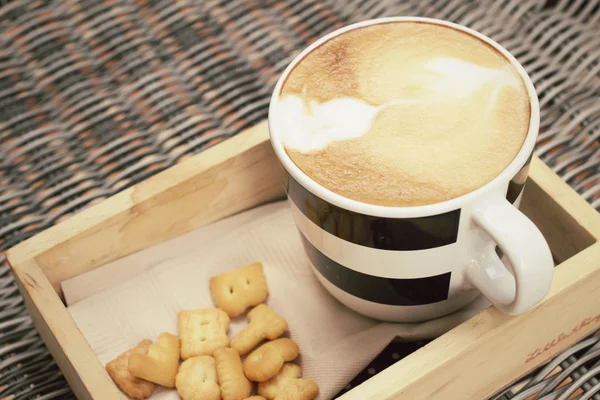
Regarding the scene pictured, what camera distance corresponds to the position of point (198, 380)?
604mm

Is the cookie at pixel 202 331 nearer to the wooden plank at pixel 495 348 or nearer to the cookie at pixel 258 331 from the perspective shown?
the cookie at pixel 258 331

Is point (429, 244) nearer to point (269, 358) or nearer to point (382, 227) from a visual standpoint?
point (382, 227)

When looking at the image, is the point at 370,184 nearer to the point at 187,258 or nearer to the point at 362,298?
the point at 362,298

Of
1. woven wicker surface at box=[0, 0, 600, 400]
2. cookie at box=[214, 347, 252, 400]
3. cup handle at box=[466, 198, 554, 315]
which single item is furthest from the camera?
woven wicker surface at box=[0, 0, 600, 400]

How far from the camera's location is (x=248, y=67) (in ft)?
2.94

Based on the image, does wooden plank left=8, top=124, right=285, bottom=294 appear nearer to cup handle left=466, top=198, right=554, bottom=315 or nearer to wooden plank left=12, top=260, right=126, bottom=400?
wooden plank left=12, top=260, right=126, bottom=400

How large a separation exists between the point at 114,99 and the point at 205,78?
114 mm

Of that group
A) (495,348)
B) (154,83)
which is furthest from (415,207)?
(154,83)

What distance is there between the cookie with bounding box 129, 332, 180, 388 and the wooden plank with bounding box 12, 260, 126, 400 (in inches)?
1.1

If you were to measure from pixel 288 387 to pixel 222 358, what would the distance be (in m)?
0.06

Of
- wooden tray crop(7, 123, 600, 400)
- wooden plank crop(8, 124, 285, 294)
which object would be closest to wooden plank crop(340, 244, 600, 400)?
wooden tray crop(7, 123, 600, 400)

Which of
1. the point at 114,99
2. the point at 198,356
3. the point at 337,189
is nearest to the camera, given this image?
the point at 337,189

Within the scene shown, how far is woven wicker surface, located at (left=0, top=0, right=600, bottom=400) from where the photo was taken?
31.4 inches

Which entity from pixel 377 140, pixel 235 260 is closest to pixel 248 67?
pixel 235 260
